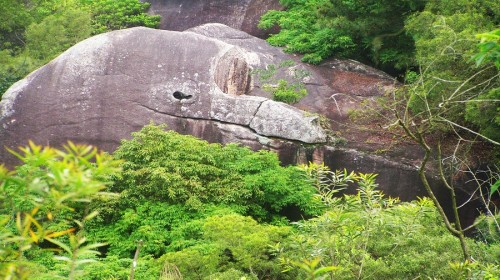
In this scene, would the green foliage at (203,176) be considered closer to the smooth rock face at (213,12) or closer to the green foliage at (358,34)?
the green foliage at (358,34)

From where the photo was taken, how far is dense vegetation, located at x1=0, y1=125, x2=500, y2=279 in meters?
Answer: 3.43

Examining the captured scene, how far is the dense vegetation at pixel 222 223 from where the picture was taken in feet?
11.3

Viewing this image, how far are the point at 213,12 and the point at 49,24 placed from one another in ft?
15.7

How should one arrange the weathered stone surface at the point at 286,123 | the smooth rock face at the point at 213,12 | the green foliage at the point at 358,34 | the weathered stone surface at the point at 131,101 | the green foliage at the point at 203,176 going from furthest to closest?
the smooth rock face at the point at 213,12 → the green foliage at the point at 358,34 → the weathered stone surface at the point at 131,101 → the weathered stone surface at the point at 286,123 → the green foliage at the point at 203,176

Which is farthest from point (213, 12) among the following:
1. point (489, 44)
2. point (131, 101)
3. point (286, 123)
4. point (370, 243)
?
point (489, 44)

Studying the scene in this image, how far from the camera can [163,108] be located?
1027 centimetres

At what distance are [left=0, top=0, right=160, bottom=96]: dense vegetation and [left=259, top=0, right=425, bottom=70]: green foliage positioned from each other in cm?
528

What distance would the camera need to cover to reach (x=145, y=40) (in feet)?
35.3

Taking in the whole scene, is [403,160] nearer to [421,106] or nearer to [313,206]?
[421,106]

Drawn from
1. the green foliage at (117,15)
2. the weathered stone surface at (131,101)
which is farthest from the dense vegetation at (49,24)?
the weathered stone surface at (131,101)

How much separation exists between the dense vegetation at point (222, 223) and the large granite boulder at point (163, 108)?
4.08 ft

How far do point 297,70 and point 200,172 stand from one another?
176 inches

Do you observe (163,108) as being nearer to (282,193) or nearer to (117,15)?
(282,193)

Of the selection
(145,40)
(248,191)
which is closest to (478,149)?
(248,191)
